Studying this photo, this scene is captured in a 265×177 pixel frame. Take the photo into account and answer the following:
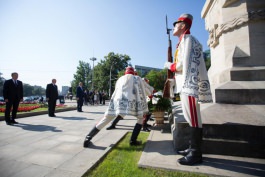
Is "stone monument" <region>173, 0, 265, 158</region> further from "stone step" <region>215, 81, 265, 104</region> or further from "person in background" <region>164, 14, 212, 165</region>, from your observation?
"person in background" <region>164, 14, 212, 165</region>

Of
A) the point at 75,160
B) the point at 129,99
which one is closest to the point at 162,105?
the point at 129,99

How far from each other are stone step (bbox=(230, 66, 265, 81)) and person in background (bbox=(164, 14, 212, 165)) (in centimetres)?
152

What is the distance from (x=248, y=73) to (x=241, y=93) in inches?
28.5

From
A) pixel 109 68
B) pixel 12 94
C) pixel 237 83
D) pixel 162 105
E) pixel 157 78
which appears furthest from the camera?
pixel 157 78

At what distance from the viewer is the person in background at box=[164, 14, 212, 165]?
240cm

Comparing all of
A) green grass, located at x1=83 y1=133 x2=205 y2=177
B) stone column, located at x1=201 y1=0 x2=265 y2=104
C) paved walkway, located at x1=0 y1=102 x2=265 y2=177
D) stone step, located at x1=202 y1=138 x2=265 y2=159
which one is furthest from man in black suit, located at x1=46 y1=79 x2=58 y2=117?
stone step, located at x1=202 y1=138 x2=265 y2=159

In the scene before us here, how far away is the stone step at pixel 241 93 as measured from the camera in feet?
10.5

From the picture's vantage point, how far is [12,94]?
6.43 m

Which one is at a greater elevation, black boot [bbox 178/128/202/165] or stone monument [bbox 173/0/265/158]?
stone monument [bbox 173/0/265/158]

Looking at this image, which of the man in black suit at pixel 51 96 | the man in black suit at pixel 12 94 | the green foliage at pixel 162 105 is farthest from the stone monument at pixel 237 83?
the man in black suit at pixel 51 96

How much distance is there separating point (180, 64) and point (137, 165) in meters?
1.76

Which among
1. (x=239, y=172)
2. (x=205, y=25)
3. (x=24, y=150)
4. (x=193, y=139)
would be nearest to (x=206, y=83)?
(x=193, y=139)

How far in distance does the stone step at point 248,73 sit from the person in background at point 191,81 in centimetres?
152

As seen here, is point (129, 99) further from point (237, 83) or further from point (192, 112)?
point (237, 83)
